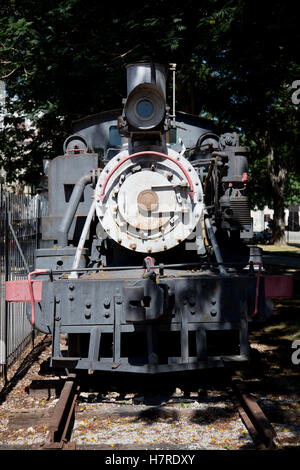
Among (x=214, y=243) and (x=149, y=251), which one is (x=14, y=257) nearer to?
(x=149, y=251)

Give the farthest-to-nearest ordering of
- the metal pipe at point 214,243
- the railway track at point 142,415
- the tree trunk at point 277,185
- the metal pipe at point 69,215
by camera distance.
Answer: the tree trunk at point 277,185 < the metal pipe at point 69,215 < the metal pipe at point 214,243 < the railway track at point 142,415

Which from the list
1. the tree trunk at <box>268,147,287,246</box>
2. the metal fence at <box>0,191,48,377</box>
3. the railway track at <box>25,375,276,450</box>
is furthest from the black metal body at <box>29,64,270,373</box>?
the tree trunk at <box>268,147,287,246</box>

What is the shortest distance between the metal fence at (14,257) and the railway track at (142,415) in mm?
1224

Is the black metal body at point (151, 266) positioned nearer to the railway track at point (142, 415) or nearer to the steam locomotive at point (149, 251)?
the steam locomotive at point (149, 251)

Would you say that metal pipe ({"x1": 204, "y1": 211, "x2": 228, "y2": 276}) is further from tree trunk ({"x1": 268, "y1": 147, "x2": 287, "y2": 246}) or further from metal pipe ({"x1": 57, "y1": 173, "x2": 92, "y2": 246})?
tree trunk ({"x1": 268, "y1": 147, "x2": 287, "y2": 246})

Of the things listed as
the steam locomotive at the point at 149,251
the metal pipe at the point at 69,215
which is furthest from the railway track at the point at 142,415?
the metal pipe at the point at 69,215

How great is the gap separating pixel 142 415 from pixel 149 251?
1635mm

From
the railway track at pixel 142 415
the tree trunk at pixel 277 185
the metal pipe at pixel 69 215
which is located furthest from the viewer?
the tree trunk at pixel 277 185

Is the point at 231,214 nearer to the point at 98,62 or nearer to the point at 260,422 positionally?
the point at 260,422

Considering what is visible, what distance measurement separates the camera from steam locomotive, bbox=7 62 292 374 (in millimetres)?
4703

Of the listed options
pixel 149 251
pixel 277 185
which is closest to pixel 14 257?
pixel 149 251

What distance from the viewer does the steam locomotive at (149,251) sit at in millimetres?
4703

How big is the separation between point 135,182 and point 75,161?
2.96 feet

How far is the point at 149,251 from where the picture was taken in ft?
17.6
